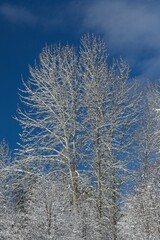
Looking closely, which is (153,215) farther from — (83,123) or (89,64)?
(89,64)

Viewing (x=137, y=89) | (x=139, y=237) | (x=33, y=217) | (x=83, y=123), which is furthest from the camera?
(x=137, y=89)

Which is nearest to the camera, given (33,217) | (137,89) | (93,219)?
(33,217)

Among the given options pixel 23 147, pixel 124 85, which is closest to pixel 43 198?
pixel 23 147

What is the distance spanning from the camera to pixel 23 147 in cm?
2100

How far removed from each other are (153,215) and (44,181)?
633 centimetres

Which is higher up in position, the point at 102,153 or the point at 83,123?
the point at 83,123

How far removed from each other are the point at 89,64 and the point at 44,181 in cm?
730

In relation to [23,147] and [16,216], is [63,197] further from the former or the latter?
[23,147]

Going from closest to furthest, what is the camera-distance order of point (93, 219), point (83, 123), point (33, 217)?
point (33, 217), point (93, 219), point (83, 123)

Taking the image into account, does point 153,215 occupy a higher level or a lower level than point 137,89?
lower

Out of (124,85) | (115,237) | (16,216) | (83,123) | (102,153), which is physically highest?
(124,85)

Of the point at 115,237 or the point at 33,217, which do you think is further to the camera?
the point at 115,237

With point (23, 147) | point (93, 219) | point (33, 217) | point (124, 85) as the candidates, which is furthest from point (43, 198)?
point (124, 85)

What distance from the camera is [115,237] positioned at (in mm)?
18109
